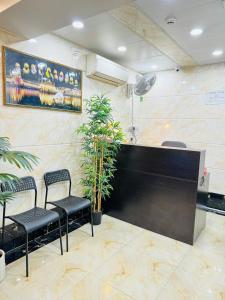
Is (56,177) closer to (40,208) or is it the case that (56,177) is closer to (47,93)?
(40,208)

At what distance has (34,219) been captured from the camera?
2.14 m

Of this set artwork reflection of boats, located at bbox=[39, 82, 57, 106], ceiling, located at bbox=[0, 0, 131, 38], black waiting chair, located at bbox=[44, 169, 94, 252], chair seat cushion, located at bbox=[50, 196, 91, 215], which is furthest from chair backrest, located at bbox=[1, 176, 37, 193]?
ceiling, located at bbox=[0, 0, 131, 38]

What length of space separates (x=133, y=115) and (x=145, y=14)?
104 inches

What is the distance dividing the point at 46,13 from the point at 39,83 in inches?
40.3

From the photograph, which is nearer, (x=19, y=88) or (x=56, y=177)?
(x=19, y=88)

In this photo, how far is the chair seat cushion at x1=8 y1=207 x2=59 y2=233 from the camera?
6.63 feet

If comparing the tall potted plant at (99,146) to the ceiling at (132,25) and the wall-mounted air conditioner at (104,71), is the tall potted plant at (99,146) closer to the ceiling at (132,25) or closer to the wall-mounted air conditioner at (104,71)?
the wall-mounted air conditioner at (104,71)

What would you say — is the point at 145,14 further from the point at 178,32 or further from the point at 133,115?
the point at 133,115

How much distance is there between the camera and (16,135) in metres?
2.52

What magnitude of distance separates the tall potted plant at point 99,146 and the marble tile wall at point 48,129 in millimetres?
330

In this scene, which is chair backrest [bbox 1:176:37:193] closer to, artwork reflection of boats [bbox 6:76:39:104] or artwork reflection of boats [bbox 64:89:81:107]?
artwork reflection of boats [bbox 6:76:39:104]

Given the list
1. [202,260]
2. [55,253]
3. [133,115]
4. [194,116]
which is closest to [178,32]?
[194,116]

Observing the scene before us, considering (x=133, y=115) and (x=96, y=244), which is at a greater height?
(x=133, y=115)

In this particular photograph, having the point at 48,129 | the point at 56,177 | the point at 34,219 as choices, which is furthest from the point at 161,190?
the point at 48,129
